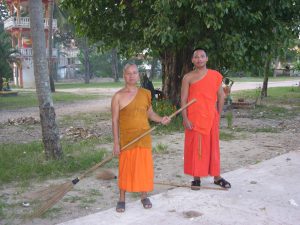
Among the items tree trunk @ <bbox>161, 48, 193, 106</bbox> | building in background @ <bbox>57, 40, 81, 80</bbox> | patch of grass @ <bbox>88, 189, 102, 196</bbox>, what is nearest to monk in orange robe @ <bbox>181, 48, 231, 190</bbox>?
patch of grass @ <bbox>88, 189, 102, 196</bbox>

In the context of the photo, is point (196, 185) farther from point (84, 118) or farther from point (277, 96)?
point (277, 96)

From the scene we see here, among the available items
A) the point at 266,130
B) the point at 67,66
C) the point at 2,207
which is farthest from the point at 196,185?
the point at 67,66

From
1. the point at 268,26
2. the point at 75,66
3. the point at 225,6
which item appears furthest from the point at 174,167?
the point at 75,66

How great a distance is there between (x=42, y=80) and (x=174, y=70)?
5442mm

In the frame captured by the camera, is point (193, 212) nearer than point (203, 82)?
Yes

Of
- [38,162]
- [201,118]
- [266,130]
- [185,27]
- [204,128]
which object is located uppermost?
[185,27]

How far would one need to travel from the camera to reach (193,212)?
4230 mm

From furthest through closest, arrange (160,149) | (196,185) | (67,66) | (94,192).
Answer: (67,66), (160,149), (94,192), (196,185)

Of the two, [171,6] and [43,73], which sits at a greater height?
[171,6]

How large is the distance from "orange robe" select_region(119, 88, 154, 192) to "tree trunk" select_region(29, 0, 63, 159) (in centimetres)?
236

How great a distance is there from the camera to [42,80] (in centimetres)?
626

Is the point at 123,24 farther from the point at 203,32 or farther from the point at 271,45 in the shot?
the point at 271,45

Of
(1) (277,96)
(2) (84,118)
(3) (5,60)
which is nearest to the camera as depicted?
(2) (84,118)

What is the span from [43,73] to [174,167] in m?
2.31
